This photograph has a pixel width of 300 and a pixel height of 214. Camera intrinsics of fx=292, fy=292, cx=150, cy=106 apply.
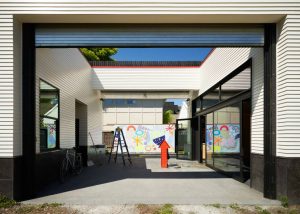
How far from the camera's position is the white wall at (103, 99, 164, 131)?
22422 mm

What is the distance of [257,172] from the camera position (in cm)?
723

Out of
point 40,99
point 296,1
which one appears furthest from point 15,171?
point 296,1

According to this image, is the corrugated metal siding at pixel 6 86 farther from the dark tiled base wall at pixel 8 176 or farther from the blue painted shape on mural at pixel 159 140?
the blue painted shape on mural at pixel 159 140

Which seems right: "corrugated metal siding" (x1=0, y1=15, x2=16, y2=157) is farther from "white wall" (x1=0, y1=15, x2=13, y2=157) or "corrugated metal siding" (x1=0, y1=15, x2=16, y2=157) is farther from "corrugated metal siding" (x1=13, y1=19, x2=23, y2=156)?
"corrugated metal siding" (x1=13, y1=19, x2=23, y2=156)

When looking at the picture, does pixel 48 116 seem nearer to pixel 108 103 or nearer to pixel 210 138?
pixel 210 138

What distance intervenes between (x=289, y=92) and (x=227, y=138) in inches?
162


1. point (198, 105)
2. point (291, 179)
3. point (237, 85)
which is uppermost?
point (237, 85)

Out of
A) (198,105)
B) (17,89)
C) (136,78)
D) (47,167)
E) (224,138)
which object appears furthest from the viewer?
(136,78)

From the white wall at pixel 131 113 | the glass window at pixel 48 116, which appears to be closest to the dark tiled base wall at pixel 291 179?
the glass window at pixel 48 116

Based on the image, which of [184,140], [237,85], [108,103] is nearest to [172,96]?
[184,140]

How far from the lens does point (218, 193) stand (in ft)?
23.3

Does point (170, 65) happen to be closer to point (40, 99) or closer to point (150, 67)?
point (150, 67)

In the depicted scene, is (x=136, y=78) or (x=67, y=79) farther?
(x=136, y=78)

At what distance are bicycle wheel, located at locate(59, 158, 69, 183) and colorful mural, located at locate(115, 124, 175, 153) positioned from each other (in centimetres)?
1025
